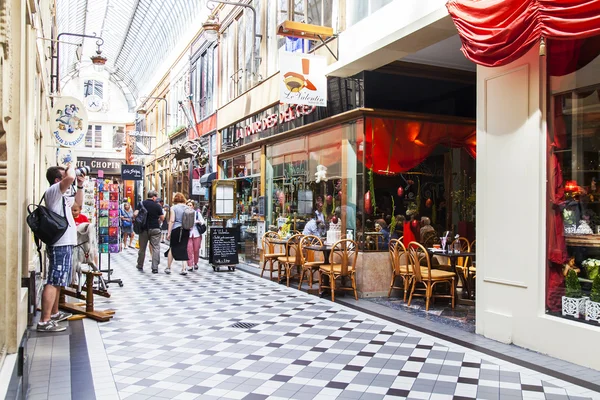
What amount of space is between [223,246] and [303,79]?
14.8 ft

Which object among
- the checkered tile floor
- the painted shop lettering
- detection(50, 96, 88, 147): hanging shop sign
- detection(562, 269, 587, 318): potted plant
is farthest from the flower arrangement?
detection(50, 96, 88, 147): hanging shop sign

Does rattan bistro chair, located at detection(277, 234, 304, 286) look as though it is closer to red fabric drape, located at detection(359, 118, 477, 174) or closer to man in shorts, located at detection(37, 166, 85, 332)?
red fabric drape, located at detection(359, 118, 477, 174)

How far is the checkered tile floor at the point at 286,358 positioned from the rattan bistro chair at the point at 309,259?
0.85m

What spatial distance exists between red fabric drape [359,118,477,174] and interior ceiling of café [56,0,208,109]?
1158 cm

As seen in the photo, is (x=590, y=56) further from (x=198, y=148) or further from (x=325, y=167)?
(x=198, y=148)

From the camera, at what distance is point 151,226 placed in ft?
36.8

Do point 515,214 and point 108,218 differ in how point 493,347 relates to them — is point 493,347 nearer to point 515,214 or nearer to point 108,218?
point 515,214

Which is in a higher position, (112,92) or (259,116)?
(112,92)

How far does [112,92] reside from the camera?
43.5m

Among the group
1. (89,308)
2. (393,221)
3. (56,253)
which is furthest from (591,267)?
(89,308)

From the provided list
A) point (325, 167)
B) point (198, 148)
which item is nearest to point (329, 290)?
point (325, 167)

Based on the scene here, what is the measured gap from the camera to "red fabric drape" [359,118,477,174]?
8.09 m

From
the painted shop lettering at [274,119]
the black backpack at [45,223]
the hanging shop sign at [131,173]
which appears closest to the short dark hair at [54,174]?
the black backpack at [45,223]

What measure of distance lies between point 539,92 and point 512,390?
276cm
